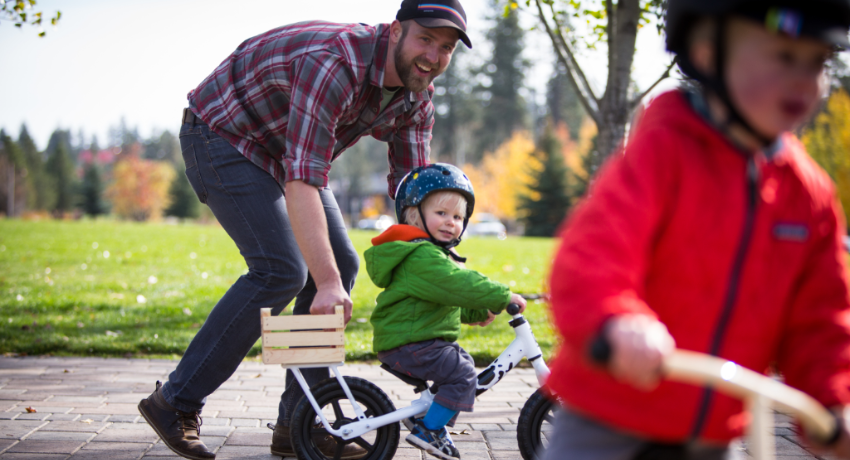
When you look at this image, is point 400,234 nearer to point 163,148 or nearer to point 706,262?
point 706,262

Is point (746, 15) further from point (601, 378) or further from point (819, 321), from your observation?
point (601, 378)

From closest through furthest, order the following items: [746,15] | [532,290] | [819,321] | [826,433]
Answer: [826,433] → [746,15] → [819,321] → [532,290]

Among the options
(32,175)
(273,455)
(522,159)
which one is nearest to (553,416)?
(273,455)

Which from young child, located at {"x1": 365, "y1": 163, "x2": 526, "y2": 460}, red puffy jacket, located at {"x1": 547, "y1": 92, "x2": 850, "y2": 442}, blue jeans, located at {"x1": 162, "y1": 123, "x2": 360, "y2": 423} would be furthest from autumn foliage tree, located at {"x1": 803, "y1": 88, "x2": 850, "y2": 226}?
red puffy jacket, located at {"x1": 547, "y1": 92, "x2": 850, "y2": 442}

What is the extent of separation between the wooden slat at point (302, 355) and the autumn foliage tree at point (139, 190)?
66.1 m

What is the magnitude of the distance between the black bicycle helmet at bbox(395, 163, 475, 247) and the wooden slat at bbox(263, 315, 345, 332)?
695 millimetres

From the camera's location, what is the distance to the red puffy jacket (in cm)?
143

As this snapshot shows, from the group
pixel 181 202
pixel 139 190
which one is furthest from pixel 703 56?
pixel 139 190

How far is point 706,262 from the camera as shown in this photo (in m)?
1.45

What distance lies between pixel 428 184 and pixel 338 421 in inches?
44.8

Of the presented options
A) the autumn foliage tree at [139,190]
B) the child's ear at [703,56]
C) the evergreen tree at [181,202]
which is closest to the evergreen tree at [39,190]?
the autumn foliage tree at [139,190]

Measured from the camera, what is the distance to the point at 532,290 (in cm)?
997

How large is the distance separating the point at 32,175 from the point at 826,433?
80.9 m

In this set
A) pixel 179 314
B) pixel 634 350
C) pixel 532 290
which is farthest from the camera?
pixel 532 290
